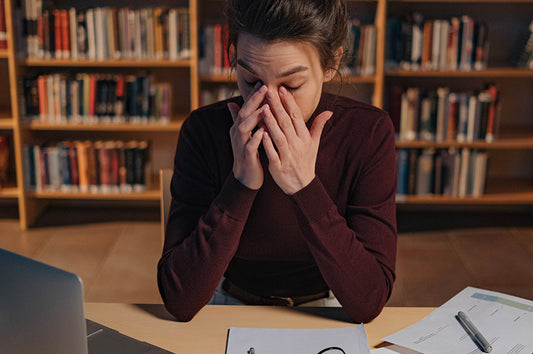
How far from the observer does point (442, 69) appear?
3229 millimetres

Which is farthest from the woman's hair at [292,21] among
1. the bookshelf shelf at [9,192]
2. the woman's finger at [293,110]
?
the bookshelf shelf at [9,192]

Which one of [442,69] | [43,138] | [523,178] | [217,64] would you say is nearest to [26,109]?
[43,138]

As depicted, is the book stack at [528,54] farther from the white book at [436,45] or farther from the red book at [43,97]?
the red book at [43,97]

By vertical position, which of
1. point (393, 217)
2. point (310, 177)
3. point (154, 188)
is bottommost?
point (154, 188)

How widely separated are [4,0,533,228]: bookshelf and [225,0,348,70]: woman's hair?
199 cm

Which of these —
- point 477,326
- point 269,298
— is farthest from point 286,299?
point 477,326

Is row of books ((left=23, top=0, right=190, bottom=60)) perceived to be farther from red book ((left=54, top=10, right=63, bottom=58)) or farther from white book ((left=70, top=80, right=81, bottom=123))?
white book ((left=70, top=80, right=81, bottom=123))

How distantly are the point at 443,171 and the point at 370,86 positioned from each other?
26.5 inches

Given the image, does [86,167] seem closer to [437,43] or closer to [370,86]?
[370,86]

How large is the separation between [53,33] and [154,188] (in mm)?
973

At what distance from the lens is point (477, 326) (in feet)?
3.39

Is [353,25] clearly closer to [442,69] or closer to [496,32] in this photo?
[442,69]

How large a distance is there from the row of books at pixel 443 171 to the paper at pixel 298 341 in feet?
7.79

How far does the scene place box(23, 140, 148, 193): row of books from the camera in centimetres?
330
